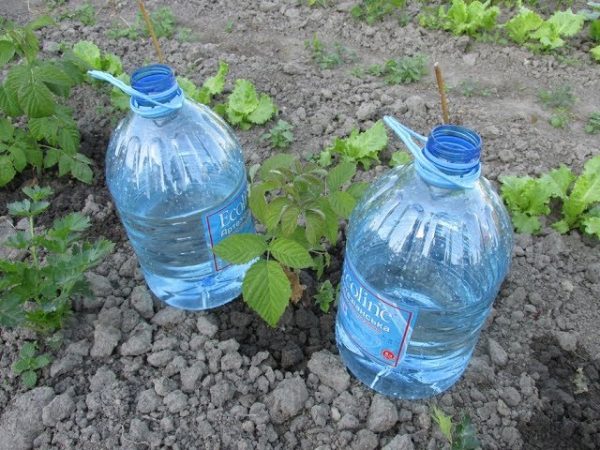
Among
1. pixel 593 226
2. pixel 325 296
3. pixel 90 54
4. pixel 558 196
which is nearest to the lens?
pixel 325 296

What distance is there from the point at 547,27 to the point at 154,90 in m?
2.89

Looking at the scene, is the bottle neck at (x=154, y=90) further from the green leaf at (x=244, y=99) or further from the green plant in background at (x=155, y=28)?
the green plant in background at (x=155, y=28)

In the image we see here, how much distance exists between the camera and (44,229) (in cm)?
270

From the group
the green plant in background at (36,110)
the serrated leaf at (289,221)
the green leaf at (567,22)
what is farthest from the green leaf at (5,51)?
the green leaf at (567,22)

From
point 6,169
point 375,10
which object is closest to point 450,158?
point 6,169

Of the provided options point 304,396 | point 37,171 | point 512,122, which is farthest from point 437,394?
point 37,171

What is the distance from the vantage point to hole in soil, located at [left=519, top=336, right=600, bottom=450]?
1956 mm

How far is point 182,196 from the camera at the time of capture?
7.16ft

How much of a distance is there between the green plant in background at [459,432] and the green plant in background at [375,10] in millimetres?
2850

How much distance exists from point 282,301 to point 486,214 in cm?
67

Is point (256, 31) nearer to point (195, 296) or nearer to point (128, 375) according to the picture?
point (195, 296)

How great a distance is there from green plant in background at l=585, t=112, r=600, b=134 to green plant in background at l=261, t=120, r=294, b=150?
1.62 m

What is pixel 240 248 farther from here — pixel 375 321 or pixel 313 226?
pixel 375 321

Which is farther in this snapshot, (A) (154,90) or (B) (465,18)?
(B) (465,18)
